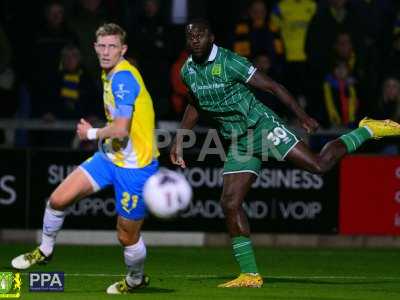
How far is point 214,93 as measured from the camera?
40.8ft

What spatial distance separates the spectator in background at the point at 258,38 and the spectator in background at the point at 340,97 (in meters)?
0.74

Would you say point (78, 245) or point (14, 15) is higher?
point (14, 15)

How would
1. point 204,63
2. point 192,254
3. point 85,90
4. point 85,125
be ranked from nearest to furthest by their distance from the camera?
point 85,125 → point 204,63 → point 192,254 → point 85,90

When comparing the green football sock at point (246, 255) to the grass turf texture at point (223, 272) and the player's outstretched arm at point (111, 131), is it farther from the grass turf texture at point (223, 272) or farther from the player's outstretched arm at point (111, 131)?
the player's outstretched arm at point (111, 131)

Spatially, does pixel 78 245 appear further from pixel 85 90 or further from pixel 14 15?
pixel 14 15

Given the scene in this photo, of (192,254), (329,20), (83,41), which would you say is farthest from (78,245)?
(329,20)

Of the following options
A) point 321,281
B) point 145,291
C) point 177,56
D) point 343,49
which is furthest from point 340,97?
point 145,291

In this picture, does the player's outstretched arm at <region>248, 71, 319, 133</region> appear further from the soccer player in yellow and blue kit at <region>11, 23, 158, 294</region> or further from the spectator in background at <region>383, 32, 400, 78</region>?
the spectator in background at <region>383, 32, 400, 78</region>

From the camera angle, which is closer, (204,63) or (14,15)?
(204,63)

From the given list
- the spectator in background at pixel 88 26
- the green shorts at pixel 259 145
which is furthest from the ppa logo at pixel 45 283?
the spectator in background at pixel 88 26

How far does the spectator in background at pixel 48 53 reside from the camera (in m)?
17.8

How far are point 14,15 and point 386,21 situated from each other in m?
5.45

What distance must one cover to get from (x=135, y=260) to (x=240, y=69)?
2.20 metres

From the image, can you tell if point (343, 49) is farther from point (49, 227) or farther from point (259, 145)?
point (49, 227)
